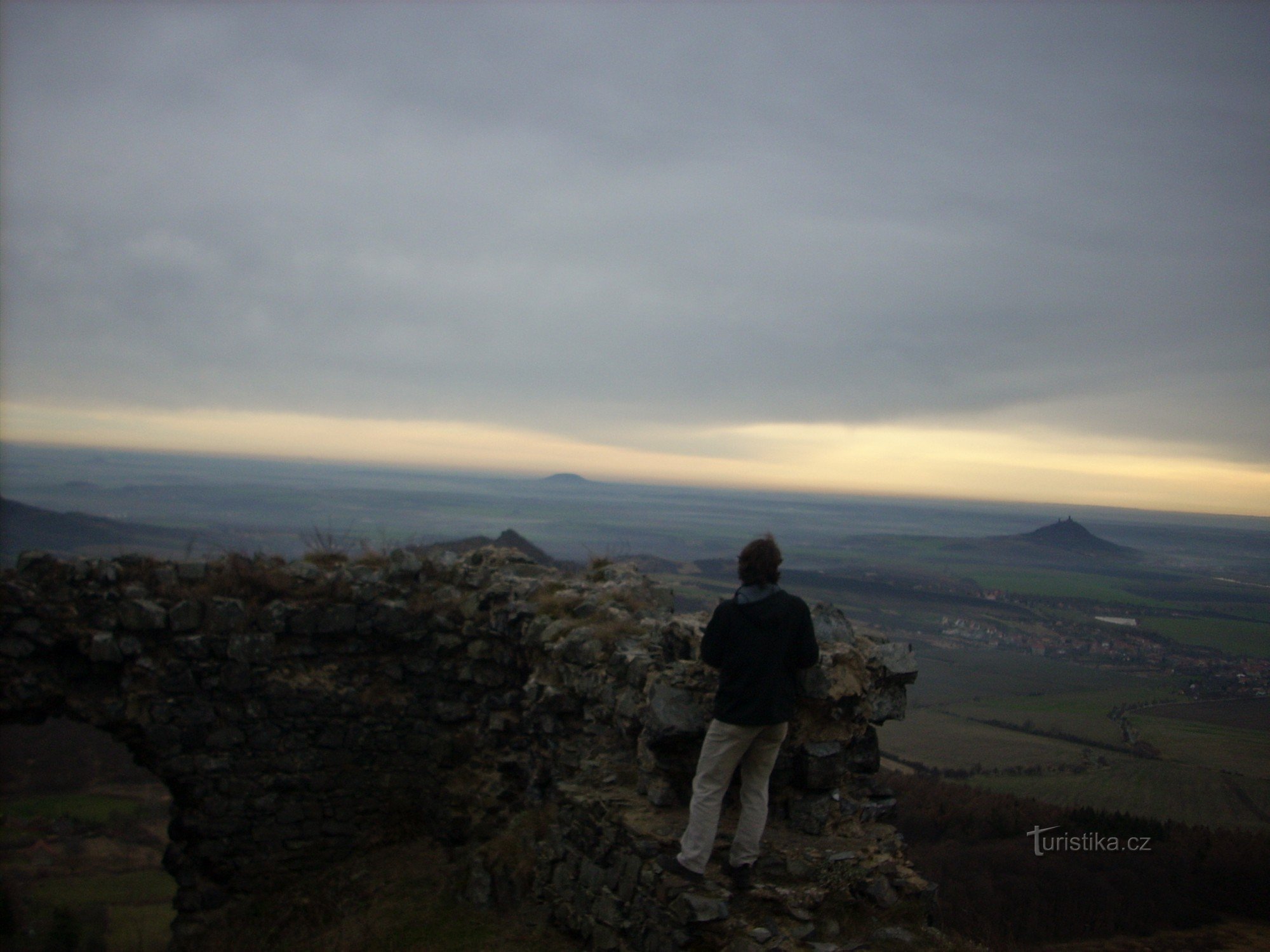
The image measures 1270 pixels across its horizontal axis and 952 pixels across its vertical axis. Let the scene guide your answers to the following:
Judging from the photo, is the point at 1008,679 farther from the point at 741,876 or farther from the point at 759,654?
the point at 759,654

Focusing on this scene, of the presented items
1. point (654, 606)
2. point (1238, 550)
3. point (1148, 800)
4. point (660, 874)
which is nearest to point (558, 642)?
point (654, 606)

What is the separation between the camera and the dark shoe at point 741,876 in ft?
16.8

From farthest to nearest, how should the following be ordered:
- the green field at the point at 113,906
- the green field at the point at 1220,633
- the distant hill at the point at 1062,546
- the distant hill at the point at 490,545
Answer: the distant hill at the point at 1062,546 < the distant hill at the point at 490,545 < the green field at the point at 113,906 < the green field at the point at 1220,633

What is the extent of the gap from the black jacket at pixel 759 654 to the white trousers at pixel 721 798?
0.15 meters

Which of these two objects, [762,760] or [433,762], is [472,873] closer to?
[433,762]

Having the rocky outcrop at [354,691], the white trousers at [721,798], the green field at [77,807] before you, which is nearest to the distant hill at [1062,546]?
the rocky outcrop at [354,691]

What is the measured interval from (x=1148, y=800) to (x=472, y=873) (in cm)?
744

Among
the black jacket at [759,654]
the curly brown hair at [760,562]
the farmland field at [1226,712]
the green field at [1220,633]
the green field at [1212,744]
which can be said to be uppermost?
the curly brown hair at [760,562]

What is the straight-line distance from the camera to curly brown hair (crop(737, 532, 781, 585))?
17.1 ft

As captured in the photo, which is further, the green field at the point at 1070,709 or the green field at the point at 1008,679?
the green field at the point at 1008,679

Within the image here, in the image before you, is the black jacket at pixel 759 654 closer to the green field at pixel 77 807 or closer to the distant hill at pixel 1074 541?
the distant hill at pixel 1074 541

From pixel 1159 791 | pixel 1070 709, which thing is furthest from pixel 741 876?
pixel 1070 709

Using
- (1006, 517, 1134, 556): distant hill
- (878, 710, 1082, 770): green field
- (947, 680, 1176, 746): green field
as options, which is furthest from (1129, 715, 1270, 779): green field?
(1006, 517, 1134, 556): distant hill

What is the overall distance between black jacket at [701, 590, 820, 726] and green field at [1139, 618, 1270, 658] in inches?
333
